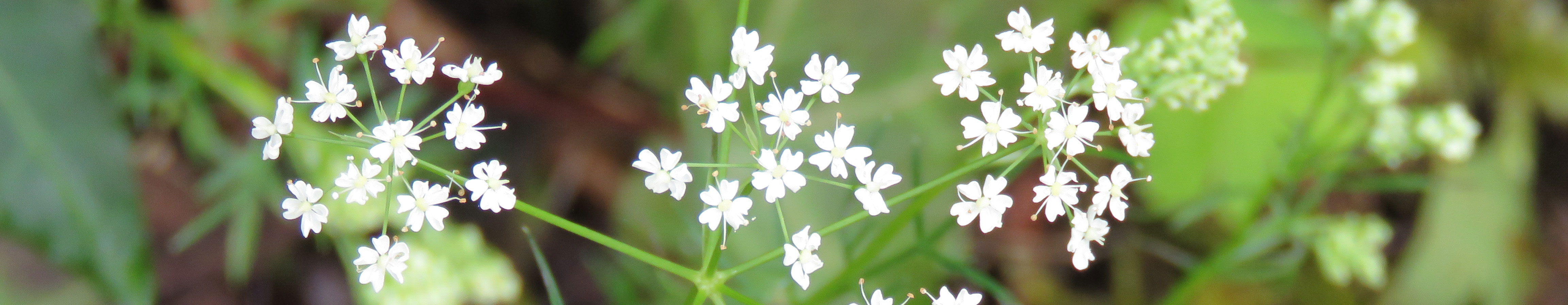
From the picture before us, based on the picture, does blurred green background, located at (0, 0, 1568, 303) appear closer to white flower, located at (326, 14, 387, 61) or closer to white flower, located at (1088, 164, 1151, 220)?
white flower, located at (1088, 164, 1151, 220)

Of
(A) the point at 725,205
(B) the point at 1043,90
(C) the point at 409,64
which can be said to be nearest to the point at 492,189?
(C) the point at 409,64

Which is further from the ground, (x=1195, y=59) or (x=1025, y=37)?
(x=1195, y=59)

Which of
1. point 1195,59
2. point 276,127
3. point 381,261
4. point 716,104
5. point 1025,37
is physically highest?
point 1195,59

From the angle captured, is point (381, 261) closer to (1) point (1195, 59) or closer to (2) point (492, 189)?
(2) point (492, 189)

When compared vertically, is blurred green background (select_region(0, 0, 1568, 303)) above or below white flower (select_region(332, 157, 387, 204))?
above

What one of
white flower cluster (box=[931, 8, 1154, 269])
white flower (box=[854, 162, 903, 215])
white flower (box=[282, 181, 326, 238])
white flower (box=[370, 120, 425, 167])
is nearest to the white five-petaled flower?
white flower cluster (box=[931, 8, 1154, 269])

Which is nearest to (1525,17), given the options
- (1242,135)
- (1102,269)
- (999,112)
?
(1242,135)
